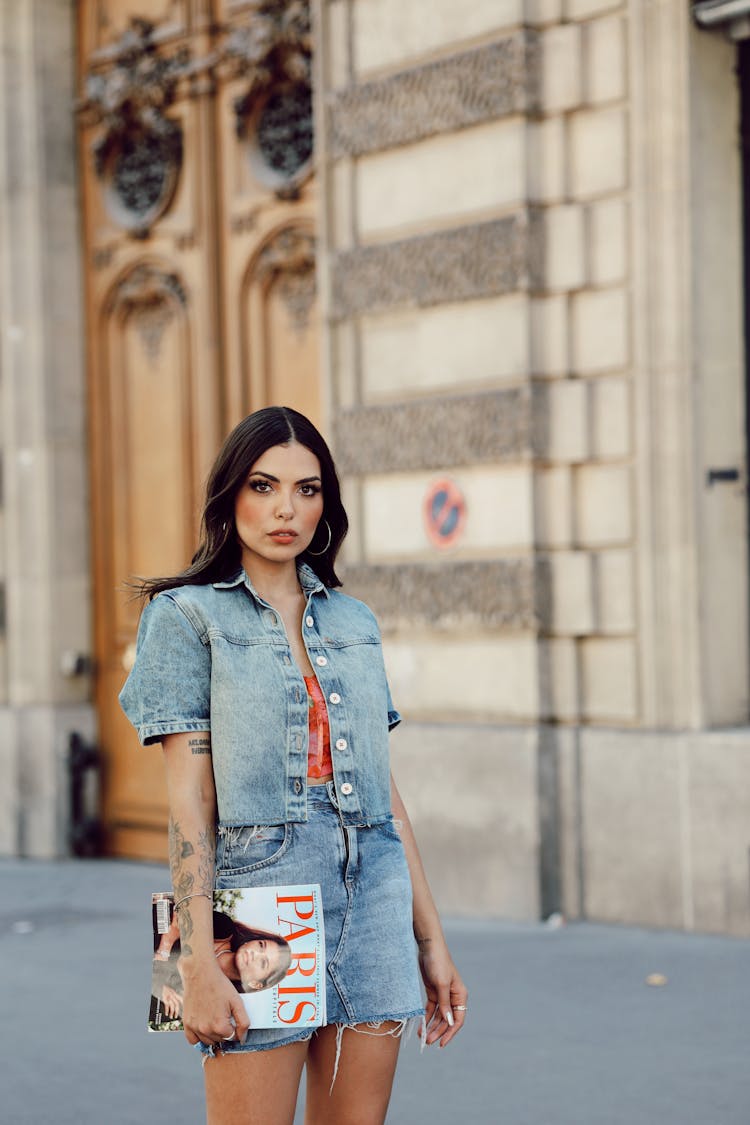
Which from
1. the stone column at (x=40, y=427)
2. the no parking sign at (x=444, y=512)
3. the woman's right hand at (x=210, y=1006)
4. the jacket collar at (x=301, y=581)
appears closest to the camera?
the woman's right hand at (x=210, y=1006)

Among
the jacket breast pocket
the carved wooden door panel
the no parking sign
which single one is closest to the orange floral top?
the jacket breast pocket

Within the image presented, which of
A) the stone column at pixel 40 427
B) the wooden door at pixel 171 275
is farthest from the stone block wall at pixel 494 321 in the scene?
the stone column at pixel 40 427

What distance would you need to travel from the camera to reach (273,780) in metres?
3.03

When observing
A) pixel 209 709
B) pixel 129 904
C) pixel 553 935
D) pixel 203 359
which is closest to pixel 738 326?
pixel 553 935

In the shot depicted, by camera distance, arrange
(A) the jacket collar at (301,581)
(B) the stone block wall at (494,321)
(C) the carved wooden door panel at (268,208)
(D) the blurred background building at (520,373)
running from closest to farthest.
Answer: (A) the jacket collar at (301,581) < (D) the blurred background building at (520,373) < (B) the stone block wall at (494,321) < (C) the carved wooden door panel at (268,208)

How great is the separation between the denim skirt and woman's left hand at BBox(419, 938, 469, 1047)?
0.42 ft

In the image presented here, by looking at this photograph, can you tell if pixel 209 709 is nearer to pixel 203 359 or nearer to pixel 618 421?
pixel 618 421

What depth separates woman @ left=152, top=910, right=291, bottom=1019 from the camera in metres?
2.95

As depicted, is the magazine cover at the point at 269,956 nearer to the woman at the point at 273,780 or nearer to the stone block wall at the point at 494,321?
the woman at the point at 273,780

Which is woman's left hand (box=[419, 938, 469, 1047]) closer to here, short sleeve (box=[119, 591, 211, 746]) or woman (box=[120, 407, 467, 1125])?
woman (box=[120, 407, 467, 1125])

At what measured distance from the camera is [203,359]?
9.62m

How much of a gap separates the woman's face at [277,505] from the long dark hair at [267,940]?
26.1 inches

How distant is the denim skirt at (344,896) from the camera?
3010 millimetres

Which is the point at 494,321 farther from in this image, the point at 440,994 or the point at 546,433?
the point at 440,994
